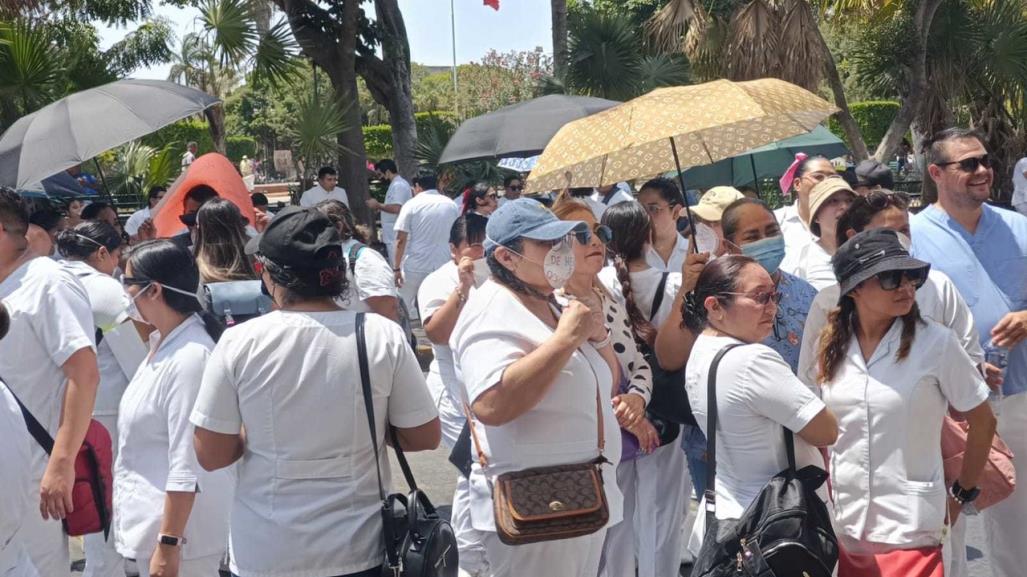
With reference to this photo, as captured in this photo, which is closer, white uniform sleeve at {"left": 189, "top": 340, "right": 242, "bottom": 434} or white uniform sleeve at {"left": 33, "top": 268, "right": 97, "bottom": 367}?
white uniform sleeve at {"left": 189, "top": 340, "right": 242, "bottom": 434}

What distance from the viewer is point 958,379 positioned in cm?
385

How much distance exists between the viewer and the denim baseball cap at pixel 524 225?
380 centimetres

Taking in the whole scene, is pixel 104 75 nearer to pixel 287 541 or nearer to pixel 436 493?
pixel 436 493

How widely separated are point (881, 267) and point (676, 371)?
4.44ft

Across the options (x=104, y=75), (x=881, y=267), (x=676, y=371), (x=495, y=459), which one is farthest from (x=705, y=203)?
(x=104, y=75)

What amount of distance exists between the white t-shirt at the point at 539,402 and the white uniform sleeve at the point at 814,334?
33.6 inches

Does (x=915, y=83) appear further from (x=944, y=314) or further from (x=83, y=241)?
(x=83, y=241)

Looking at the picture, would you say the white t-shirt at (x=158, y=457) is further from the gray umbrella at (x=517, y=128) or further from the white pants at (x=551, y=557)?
the gray umbrella at (x=517, y=128)

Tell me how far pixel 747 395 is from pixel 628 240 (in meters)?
1.83

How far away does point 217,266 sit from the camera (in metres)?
5.67

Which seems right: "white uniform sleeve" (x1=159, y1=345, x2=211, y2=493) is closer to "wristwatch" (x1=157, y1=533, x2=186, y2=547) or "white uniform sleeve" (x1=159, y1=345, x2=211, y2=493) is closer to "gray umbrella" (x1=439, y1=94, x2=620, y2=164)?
"wristwatch" (x1=157, y1=533, x2=186, y2=547)

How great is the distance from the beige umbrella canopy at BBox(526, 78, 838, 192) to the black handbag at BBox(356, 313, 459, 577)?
1897 millimetres

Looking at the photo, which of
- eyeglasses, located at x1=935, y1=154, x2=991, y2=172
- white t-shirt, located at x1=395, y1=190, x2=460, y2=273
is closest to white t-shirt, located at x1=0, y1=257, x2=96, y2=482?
eyeglasses, located at x1=935, y1=154, x2=991, y2=172

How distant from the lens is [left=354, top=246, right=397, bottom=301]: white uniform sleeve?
607 centimetres
